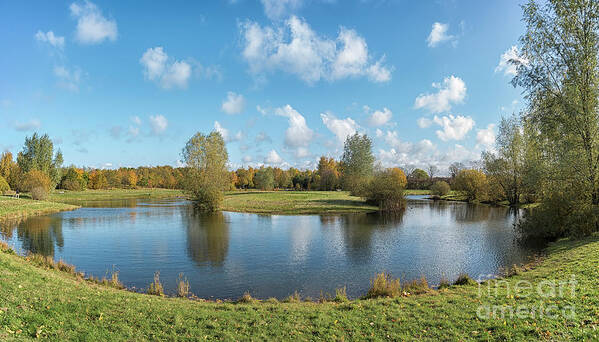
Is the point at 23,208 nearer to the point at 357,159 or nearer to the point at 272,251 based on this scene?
the point at 272,251

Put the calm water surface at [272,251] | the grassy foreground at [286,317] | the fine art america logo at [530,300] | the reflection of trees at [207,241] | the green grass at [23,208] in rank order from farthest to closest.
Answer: the green grass at [23,208], the reflection of trees at [207,241], the calm water surface at [272,251], the fine art america logo at [530,300], the grassy foreground at [286,317]

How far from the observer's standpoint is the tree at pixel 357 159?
3066 inches

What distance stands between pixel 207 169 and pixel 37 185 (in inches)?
1593

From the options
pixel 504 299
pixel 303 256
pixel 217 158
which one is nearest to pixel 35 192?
pixel 217 158

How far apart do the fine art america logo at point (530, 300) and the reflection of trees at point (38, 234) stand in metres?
27.9

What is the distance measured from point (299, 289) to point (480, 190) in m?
74.4

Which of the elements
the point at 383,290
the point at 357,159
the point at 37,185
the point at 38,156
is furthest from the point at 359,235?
the point at 38,156

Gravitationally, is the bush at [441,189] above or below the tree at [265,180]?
below

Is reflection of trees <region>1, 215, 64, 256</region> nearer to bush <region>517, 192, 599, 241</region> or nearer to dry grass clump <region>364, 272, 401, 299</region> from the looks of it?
dry grass clump <region>364, 272, 401, 299</region>

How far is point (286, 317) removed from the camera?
10359mm

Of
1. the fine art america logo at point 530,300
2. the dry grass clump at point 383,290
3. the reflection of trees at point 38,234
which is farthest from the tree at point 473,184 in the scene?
the reflection of trees at point 38,234

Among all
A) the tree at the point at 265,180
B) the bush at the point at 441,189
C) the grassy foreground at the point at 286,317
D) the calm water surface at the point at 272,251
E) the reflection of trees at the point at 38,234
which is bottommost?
the calm water surface at the point at 272,251

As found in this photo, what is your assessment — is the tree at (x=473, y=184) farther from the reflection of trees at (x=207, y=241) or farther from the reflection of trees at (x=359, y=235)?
the reflection of trees at (x=207, y=241)

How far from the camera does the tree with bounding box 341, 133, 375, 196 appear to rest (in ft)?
255
